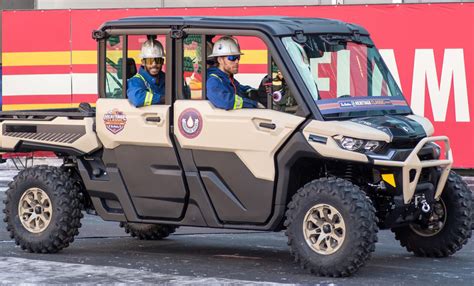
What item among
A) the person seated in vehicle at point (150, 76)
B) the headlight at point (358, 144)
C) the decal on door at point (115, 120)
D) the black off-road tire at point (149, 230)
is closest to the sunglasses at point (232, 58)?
the person seated in vehicle at point (150, 76)

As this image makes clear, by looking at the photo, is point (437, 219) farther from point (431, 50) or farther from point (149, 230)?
point (431, 50)

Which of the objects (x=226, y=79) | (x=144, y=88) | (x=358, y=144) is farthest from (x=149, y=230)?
(x=358, y=144)

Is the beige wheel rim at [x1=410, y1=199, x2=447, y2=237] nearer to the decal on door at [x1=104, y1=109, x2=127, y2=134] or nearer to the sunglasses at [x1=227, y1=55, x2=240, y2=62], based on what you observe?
the sunglasses at [x1=227, y1=55, x2=240, y2=62]

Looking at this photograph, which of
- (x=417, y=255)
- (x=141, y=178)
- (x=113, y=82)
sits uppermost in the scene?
(x=113, y=82)

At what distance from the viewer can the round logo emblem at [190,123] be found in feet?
32.5

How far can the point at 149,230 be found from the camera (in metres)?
11.7

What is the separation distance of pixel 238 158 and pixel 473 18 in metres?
9.83

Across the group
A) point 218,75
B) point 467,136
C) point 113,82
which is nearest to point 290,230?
point 218,75

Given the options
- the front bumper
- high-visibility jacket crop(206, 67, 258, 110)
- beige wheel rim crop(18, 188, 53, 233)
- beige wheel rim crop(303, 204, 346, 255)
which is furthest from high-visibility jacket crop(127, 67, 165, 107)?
the front bumper

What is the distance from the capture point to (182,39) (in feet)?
33.2

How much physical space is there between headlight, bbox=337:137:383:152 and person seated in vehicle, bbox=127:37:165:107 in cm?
Result: 170

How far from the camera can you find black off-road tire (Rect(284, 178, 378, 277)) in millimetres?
9102

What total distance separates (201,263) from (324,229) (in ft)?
4.19

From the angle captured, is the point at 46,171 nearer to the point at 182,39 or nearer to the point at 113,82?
the point at 113,82
